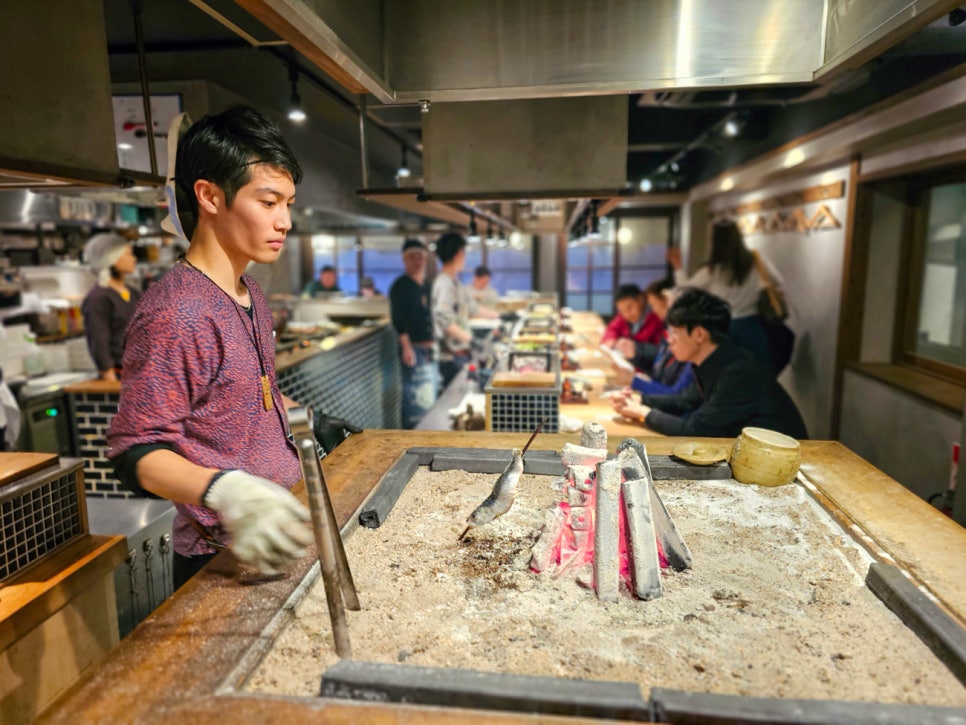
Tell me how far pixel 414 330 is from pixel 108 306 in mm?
2488

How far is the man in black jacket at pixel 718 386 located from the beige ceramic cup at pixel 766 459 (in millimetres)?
1179

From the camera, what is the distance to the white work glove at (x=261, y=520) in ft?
3.61

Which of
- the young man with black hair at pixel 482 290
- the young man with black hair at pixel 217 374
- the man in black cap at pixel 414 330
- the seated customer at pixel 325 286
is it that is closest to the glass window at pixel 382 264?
the seated customer at pixel 325 286

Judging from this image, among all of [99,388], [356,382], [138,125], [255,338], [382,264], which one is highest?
[138,125]

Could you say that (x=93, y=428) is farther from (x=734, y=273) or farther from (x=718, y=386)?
(x=734, y=273)

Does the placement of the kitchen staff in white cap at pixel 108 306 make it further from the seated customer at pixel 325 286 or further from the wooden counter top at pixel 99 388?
the seated customer at pixel 325 286

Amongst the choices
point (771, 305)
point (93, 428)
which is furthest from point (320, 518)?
point (771, 305)

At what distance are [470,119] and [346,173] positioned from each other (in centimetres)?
319

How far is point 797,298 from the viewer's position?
19.2 ft

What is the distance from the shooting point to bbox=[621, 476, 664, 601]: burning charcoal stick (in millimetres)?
1181

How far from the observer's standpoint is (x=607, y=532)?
123 centimetres

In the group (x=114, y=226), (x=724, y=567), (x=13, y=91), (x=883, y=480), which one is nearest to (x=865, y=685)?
(x=724, y=567)

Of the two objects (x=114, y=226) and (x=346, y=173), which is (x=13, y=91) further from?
(x=114, y=226)

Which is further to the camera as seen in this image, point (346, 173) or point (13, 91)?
point (346, 173)
